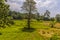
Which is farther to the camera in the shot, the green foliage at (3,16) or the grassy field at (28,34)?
the grassy field at (28,34)

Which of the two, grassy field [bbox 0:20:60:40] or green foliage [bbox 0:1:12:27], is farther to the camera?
grassy field [bbox 0:20:60:40]

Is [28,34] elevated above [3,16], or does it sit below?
below

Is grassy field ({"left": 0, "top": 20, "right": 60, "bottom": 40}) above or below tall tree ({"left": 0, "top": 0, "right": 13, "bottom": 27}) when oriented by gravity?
below

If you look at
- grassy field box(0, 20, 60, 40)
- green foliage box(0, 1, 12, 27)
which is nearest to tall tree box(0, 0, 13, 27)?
green foliage box(0, 1, 12, 27)

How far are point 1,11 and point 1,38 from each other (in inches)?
1042

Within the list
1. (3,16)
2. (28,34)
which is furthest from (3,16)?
(28,34)

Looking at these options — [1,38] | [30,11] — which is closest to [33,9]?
[30,11]

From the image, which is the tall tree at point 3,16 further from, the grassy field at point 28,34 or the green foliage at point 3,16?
the grassy field at point 28,34

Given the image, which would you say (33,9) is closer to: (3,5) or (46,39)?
(46,39)

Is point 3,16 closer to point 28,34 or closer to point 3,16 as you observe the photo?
point 3,16

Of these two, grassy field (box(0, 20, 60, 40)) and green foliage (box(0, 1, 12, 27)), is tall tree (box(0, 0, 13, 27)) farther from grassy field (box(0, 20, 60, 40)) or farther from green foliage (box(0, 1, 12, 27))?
grassy field (box(0, 20, 60, 40))

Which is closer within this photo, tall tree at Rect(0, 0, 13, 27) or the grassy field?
tall tree at Rect(0, 0, 13, 27)

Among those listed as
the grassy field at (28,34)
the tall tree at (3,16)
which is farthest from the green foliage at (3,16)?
the grassy field at (28,34)

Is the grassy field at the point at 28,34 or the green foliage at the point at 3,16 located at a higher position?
the green foliage at the point at 3,16
